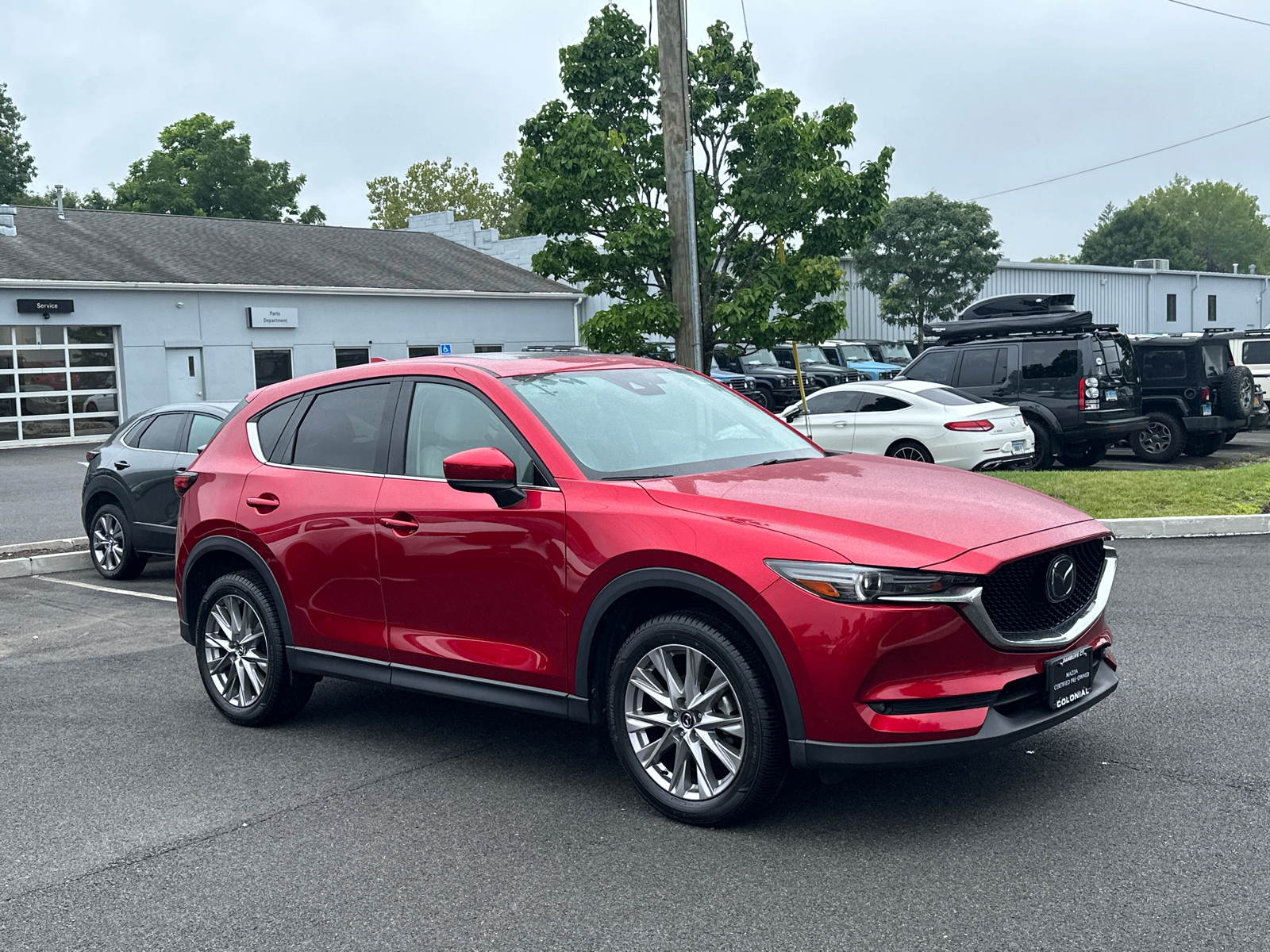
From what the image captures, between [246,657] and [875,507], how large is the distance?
11.0 ft

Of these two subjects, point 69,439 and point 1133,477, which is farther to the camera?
point 69,439

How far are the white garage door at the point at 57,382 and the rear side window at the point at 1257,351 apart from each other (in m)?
25.6

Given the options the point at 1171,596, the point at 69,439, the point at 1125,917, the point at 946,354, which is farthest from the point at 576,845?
the point at 69,439

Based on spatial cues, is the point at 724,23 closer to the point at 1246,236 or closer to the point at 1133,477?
the point at 1133,477

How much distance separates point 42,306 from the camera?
29828 millimetres

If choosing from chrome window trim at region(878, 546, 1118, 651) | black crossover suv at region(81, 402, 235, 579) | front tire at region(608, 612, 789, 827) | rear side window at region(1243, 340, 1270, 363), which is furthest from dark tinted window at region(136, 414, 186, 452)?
rear side window at region(1243, 340, 1270, 363)

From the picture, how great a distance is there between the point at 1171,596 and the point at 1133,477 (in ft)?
19.7

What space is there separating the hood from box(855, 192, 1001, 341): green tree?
139 ft

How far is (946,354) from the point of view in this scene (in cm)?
1747

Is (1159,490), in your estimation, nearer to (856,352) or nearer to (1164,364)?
(1164,364)

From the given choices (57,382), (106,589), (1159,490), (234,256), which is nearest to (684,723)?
(106,589)

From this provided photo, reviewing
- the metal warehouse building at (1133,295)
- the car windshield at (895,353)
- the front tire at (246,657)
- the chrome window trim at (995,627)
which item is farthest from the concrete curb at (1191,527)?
the metal warehouse building at (1133,295)

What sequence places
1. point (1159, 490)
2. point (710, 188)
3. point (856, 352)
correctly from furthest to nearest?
point (856, 352)
point (710, 188)
point (1159, 490)

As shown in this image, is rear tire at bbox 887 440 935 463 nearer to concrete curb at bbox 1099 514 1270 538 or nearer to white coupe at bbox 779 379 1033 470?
white coupe at bbox 779 379 1033 470
